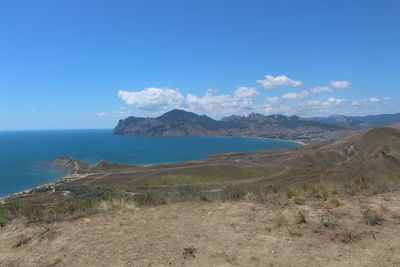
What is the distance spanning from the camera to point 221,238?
8.16 m

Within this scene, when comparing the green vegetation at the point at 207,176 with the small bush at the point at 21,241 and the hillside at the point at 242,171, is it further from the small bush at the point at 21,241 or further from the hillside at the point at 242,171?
the small bush at the point at 21,241

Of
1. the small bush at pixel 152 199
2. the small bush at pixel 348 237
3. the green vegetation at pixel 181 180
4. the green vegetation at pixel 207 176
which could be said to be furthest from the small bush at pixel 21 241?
the green vegetation at pixel 181 180

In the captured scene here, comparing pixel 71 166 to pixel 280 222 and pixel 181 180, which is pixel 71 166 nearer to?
pixel 181 180

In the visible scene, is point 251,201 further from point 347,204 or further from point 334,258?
point 334,258

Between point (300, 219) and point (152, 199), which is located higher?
point (300, 219)

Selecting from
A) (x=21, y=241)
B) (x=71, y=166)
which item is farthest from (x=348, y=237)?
(x=71, y=166)

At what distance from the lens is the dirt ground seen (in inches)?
270

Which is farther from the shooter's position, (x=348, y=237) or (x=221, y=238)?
(x=221, y=238)

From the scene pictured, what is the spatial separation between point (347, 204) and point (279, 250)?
4.83m

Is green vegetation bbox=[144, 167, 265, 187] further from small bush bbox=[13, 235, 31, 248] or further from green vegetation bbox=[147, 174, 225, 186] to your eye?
small bush bbox=[13, 235, 31, 248]

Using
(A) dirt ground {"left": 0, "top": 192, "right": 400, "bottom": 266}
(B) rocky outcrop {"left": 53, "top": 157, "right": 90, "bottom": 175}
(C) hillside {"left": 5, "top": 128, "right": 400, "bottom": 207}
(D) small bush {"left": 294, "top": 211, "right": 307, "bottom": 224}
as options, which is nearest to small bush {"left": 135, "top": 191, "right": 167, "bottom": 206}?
(A) dirt ground {"left": 0, "top": 192, "right": 400, "bottom": 266}

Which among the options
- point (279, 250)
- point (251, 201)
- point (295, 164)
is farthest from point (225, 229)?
point (295, 164)

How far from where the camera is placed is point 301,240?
7.57 m

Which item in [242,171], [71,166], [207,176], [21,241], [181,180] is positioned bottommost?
[181,180]
